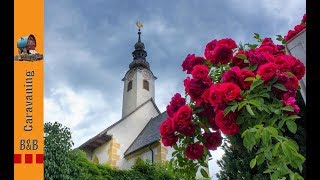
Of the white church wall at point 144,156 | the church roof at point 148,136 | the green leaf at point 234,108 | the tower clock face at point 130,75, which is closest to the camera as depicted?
the green leaf at point 234,108

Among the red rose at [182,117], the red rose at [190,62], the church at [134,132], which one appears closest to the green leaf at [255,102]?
the red rose at [182,117]

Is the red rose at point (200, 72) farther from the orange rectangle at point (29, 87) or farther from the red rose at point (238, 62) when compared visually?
the orange rectangle at point (29, 87)

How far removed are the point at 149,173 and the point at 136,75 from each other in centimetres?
1474

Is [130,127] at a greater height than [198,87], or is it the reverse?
[130,127]

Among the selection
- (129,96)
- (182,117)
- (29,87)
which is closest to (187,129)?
(182,117)

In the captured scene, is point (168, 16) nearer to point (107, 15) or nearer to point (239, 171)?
point (107, 15)

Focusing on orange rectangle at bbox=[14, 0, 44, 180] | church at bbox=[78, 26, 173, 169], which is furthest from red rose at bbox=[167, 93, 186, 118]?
church at bbox=[78, 26, 173, 169]

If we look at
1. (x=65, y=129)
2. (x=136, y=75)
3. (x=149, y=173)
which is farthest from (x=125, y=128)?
(x=65, y=129)

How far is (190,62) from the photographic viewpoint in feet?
10.0

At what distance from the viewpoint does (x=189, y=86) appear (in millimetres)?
2768

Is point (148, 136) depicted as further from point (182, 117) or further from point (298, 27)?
point (182, 117)

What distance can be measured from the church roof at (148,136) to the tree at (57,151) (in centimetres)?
1016

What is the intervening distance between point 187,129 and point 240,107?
1.99 ft

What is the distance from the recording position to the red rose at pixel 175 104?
9.91ft
